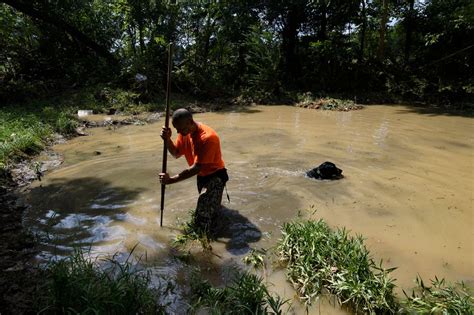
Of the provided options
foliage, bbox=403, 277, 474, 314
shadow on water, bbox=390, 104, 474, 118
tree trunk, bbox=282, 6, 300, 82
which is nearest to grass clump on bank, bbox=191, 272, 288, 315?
foliage, bbox=403, 277, 474, 314

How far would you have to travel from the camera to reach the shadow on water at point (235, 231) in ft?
13.1

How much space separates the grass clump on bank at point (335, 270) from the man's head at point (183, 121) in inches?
55.4

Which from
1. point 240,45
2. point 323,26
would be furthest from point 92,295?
point 323,26

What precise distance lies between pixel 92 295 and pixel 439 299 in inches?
95.9

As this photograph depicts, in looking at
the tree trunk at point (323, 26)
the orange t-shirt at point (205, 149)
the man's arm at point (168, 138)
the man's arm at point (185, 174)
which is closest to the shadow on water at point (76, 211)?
the man's arm at point (185, 174)

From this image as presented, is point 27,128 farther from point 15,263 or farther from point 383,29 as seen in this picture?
point 383,29

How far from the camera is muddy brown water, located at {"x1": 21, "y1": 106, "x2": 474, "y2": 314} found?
3.81 m

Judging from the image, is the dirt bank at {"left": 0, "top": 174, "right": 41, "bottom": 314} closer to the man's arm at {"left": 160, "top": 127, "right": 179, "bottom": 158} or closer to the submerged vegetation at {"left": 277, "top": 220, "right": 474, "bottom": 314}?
the man's arm at {"left": 160, "top": 127, "right": 179, "bottom": 158}

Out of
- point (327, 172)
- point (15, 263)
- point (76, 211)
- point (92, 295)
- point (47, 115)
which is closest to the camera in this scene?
point (92, 295)

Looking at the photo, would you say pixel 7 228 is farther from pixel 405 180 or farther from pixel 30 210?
Answer: pixel 405 180

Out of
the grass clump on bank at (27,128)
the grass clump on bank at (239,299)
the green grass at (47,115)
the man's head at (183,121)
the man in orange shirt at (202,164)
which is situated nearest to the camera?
the grass clump on bank at (239,299)

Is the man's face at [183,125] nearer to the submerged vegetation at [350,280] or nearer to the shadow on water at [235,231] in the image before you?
the shadow on water at [235,231]

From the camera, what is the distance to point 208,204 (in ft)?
13.7

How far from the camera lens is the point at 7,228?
4.21 m
